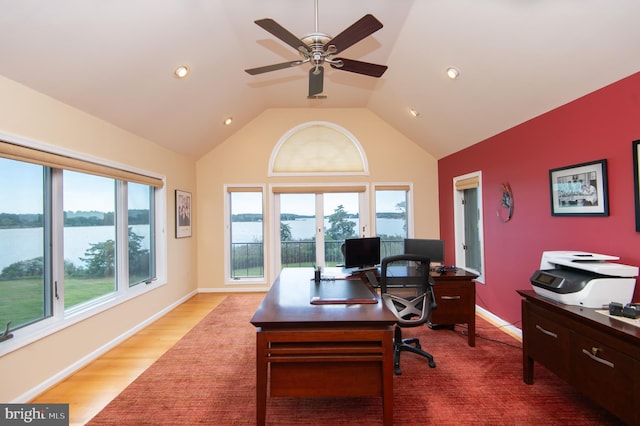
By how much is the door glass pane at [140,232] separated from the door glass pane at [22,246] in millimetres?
1170

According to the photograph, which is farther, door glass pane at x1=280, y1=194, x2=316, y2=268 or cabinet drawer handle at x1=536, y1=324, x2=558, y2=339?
door glass pane at x1=280, y1=194, x2=316, y2=268

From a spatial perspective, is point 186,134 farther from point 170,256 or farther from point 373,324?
point 373,324

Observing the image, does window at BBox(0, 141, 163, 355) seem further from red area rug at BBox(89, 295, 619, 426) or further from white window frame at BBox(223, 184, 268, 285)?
white window frame at BBox(223, 184, 268, 285)

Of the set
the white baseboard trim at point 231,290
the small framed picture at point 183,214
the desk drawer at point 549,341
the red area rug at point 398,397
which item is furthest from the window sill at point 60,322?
the desk drawer at point 549,341

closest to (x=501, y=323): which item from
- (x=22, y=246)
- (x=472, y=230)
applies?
(x=472, y=230)

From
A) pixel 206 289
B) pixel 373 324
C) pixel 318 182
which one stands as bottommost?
pixel 206 289

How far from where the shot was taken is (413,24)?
9.29 feet

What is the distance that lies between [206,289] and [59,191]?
10.2 feet

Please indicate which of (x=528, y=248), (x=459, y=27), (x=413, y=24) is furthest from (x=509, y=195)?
(x=413, y=24)

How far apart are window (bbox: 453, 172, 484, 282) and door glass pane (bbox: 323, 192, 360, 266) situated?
167 cm

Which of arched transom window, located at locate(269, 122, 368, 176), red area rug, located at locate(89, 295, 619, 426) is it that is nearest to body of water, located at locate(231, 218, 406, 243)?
arched transom window, located at locate(269, 122, 368, 176)

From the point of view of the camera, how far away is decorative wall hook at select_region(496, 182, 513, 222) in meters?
3.35

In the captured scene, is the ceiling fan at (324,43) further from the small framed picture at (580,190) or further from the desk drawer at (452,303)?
the desk drawer at (452,303)

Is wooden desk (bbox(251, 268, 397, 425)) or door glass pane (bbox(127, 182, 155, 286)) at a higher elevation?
door glass pane (bbox(127, 182, 155, 286))
